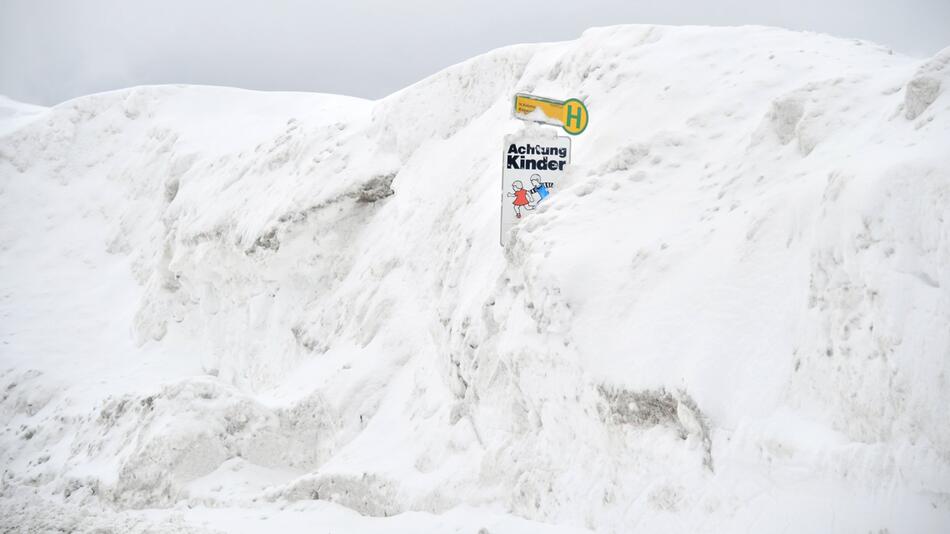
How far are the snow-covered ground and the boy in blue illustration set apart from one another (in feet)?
1.01

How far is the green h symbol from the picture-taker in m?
12.0

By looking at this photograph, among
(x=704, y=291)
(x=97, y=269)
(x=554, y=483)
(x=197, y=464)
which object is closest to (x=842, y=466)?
(x=704, y=291)

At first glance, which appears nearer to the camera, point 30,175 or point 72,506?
point 72,506

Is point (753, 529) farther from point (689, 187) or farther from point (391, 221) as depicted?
point (391, 221)

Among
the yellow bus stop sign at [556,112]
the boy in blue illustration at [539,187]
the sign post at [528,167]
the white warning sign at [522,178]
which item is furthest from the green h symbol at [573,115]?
the boy in blue illustration at [539,187]

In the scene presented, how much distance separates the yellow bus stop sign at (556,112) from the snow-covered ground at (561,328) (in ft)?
1.15

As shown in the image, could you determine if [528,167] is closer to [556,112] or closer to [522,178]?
[522,178]

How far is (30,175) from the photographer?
109ft

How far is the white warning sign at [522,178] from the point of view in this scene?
11.4 meters

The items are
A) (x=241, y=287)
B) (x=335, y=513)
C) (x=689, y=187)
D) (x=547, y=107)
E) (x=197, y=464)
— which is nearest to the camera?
(x=689, y=187)

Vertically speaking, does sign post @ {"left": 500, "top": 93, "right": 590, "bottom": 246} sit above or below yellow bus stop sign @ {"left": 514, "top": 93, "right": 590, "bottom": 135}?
below

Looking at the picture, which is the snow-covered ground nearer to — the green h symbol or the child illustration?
the green h symbol

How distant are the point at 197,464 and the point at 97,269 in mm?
17836

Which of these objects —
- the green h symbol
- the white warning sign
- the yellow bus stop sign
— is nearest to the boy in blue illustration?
the white warning sign
